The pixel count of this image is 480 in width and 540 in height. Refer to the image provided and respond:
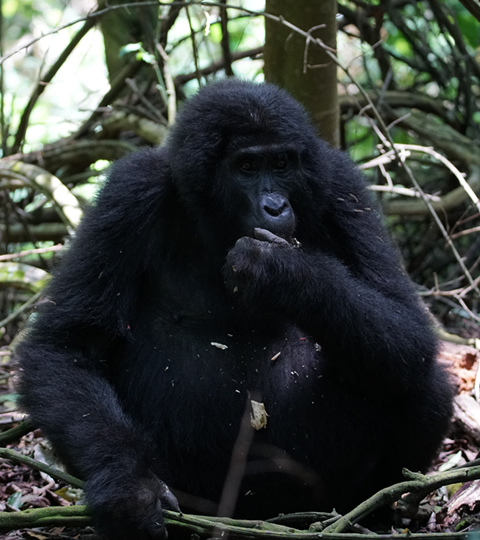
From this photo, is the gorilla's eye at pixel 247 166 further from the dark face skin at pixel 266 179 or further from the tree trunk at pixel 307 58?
the tree trunk at pixel 307 58

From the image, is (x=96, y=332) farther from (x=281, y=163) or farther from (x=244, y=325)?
(x=281, y=163)

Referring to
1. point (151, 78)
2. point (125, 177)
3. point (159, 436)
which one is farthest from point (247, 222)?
point (151, 78)

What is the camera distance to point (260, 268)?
3.01 meters

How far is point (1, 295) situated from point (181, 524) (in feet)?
14.0

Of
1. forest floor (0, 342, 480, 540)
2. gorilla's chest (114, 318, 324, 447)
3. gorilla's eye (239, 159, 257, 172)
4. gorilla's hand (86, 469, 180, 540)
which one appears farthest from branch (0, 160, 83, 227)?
gorilla's hand (86, 469, 180, 540)

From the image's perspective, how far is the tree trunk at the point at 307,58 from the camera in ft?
14.6

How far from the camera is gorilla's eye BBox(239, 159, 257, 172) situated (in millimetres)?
3305

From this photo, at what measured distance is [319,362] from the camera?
339cm

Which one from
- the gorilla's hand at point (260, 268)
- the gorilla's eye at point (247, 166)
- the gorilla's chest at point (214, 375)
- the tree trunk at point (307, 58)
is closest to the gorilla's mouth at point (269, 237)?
the gorilla's hand at point (260, 268)

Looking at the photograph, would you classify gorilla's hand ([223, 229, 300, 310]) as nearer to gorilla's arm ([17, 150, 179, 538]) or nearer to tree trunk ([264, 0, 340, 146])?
gorilla's arm ([17, 150, 179, 538])

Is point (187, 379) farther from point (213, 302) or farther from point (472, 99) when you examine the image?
point (472, 99)

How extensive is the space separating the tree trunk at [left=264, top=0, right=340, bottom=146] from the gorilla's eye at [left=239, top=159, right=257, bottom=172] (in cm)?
136

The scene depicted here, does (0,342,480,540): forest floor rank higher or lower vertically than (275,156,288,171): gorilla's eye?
lower

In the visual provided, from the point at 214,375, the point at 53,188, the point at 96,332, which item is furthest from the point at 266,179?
the point at 53,188
